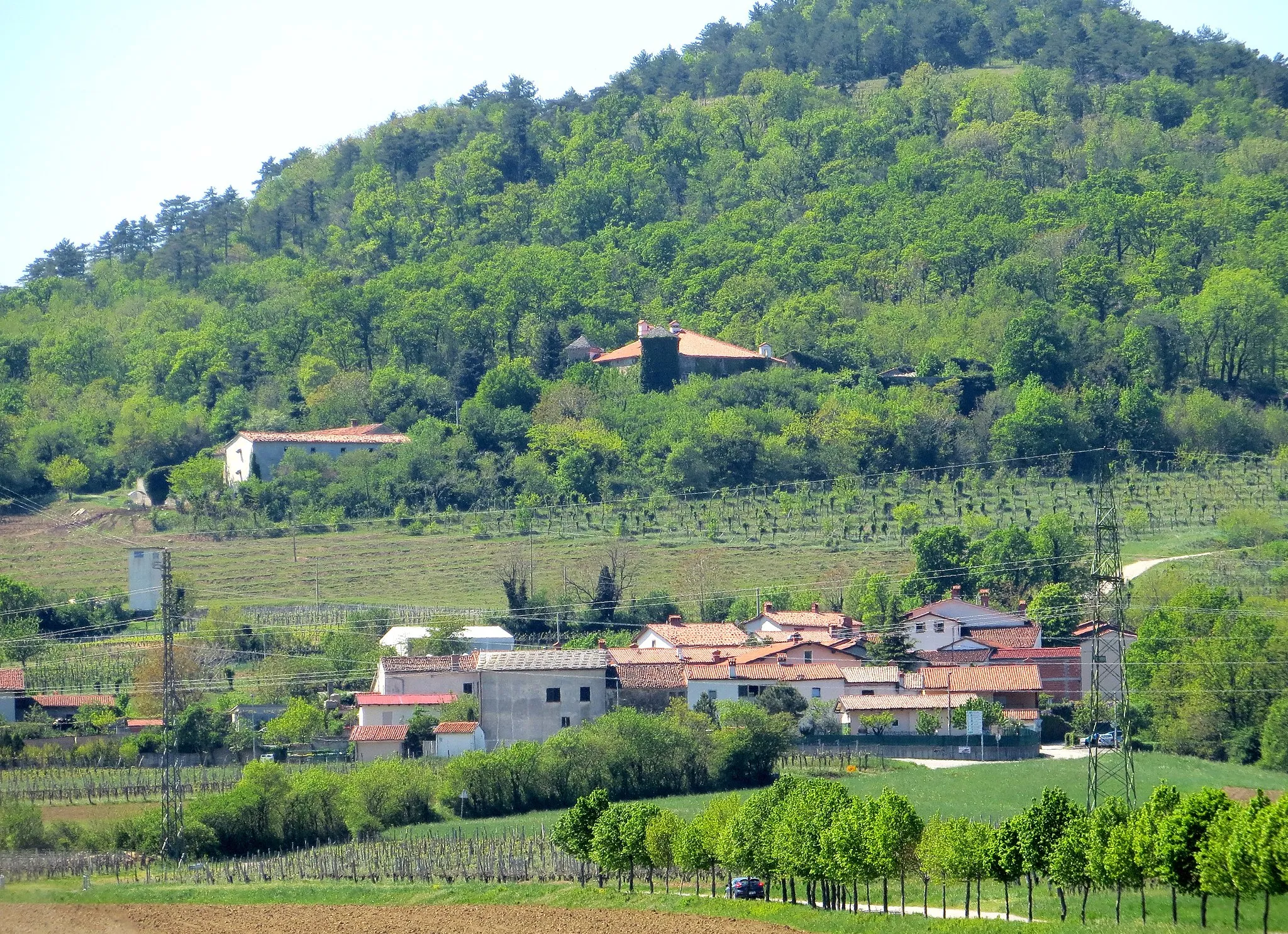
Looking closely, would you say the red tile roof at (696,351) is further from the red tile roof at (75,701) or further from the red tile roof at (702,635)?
the red tile roof at (75,701)

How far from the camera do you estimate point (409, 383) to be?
117500mm

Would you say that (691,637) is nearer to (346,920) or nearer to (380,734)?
(380,734)

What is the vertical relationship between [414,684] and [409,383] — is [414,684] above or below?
below

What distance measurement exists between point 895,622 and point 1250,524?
58.9ft

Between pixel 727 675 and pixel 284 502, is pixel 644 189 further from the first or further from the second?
pixel 727 675

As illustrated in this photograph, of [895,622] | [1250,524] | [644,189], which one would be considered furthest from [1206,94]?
[895,622]

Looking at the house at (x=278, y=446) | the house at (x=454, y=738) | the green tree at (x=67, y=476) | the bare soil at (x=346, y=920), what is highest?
the house at (x=278, y=446)

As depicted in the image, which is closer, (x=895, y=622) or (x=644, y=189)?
(x=895, y=622)

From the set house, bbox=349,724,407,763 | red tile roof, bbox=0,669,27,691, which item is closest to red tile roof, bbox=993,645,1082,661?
house, bbox=349,724,407,763

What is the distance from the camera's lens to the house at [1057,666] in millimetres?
68875

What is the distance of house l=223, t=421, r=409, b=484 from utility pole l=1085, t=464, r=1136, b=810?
142 feet

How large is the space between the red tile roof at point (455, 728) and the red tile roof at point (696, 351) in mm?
55856

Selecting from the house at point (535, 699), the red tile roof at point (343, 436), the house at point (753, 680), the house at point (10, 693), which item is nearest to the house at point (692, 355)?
the red tile roof at point (343, 436)

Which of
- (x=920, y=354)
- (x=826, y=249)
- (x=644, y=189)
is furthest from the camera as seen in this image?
(x=644, y=189)
